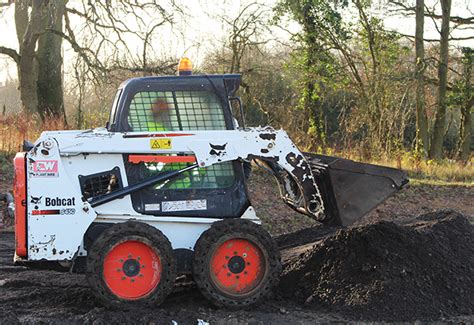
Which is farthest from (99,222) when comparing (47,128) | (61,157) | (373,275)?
(47,128)

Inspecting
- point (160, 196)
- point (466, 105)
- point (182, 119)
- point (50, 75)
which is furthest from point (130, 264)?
point (466, 105)

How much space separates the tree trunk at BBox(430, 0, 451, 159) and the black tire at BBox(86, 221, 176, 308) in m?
17.8

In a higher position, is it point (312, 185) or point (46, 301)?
point (312, 185)

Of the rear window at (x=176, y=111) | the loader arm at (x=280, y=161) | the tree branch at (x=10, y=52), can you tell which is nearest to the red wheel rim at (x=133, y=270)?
the loader arm at (x=280, y=161)

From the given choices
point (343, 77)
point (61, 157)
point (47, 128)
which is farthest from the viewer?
point (343, 77)

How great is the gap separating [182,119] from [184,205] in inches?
29.5

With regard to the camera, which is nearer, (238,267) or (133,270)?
(133,270)

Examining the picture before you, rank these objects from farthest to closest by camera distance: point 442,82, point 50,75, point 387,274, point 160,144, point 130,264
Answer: point 442,82 → point 50,75 → point 387,274 → point 160,144 → point 130,264

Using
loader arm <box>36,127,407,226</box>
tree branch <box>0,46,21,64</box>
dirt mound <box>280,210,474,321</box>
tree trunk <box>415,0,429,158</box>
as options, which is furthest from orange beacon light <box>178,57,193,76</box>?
tree trunk <box>415,0,429,158</box>

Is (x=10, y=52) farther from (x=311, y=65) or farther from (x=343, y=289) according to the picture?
(x=343, y=289)

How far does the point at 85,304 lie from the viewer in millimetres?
5691

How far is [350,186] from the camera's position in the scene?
244 inches

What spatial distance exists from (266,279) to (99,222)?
1.48 meters

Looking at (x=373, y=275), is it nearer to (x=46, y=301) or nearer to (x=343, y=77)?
(x=46, y=301)
